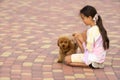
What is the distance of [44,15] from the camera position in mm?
9695

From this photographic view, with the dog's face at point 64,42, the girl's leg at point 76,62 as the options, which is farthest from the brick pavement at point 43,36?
the dog's face at point 64,42

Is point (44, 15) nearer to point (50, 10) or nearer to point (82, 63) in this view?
point (50, 10)

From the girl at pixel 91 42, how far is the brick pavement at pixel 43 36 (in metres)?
0.12

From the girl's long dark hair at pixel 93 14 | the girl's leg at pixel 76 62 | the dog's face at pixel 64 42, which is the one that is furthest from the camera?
the girl's leg at pixel 76 62

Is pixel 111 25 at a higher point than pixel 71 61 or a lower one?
lower

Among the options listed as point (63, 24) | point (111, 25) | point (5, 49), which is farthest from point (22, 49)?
point (111, 25)

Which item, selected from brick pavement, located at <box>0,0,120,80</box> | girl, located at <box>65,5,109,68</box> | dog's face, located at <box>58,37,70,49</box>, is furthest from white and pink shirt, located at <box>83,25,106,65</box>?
dog's face, located at <box>58,37,70,49</box>

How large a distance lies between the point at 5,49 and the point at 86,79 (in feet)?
6.34

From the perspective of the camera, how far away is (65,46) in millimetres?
5723

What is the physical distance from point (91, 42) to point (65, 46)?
1.41 ft

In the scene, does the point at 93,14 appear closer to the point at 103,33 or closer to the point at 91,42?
the point at 103,33

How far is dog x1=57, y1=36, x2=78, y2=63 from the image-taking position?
5711 millimetres

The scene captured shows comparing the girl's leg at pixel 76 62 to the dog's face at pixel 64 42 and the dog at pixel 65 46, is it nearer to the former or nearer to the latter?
the dog at pixel 65 46

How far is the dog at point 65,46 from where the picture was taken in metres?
5.71
